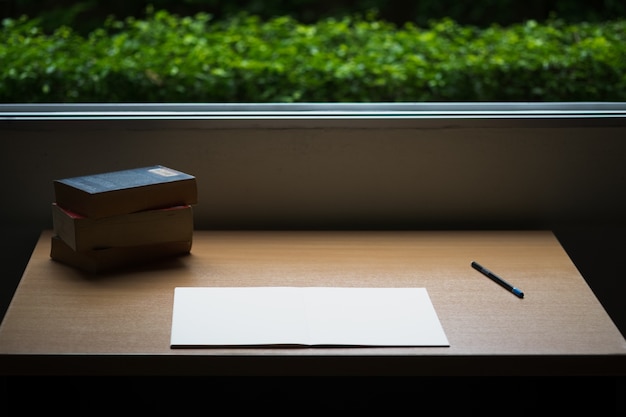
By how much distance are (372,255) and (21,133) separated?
909 millimetres

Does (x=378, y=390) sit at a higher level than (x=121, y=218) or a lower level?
lower

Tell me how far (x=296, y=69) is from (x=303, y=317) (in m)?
1.02

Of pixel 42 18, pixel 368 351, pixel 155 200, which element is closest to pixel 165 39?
pixel 42 18

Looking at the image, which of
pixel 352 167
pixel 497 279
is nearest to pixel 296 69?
pixel 352 167

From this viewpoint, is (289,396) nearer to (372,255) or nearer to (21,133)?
(372,255)

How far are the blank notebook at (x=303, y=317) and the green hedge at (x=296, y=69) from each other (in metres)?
0.82

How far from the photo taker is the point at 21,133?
6.89ft

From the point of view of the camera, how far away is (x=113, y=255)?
178 centimetres

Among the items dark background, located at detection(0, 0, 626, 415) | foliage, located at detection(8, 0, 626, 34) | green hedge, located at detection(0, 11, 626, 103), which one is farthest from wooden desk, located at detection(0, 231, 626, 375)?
foliage, located at detection(8, 0, 626, 34)

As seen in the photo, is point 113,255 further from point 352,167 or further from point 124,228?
point 352,167

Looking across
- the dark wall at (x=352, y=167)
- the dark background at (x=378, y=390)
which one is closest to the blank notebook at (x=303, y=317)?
the dark wall at (x=352, y=167)

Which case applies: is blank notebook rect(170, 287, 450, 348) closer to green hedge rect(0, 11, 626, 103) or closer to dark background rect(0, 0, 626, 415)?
dark background rect(0, 0, 626, 415)

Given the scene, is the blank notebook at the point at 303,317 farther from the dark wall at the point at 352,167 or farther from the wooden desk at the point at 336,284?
the dark wall at the point at 352,167

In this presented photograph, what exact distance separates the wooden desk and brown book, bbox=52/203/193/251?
63 millimetres
